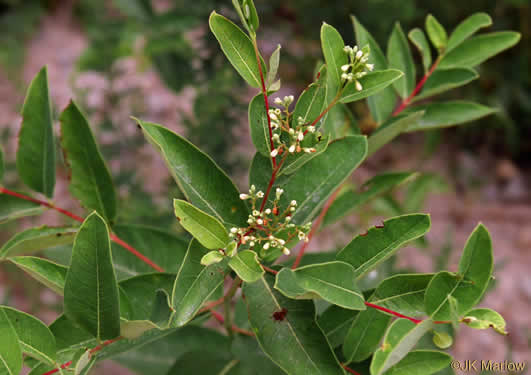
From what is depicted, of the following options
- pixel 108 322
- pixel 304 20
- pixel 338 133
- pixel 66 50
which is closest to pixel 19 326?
pixel 108 322

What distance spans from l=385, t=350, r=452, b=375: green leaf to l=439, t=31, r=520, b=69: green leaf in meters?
0.42

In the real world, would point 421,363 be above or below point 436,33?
below

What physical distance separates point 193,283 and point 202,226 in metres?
0.06

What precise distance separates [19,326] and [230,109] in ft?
3.60

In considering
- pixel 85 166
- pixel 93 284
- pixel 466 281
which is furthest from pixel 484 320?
pixel 85 166

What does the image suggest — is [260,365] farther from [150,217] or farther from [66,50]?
[66,50]

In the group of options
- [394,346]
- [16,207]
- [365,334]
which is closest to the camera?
[394,346]

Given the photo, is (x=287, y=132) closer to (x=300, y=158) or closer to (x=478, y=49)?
(x=300, y=158)

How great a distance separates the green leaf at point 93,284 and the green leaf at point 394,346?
0.25 m

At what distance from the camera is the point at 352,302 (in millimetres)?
485

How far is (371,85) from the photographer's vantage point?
20.6 inches

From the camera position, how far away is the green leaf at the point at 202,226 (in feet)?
1.55

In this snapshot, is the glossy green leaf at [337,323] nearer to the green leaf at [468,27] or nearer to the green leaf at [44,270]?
the green leaf at [44,270]

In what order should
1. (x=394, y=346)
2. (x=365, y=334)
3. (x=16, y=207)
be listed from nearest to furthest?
(x=394, y=346) → (x=365, y=334) → (x=16, y=207)
